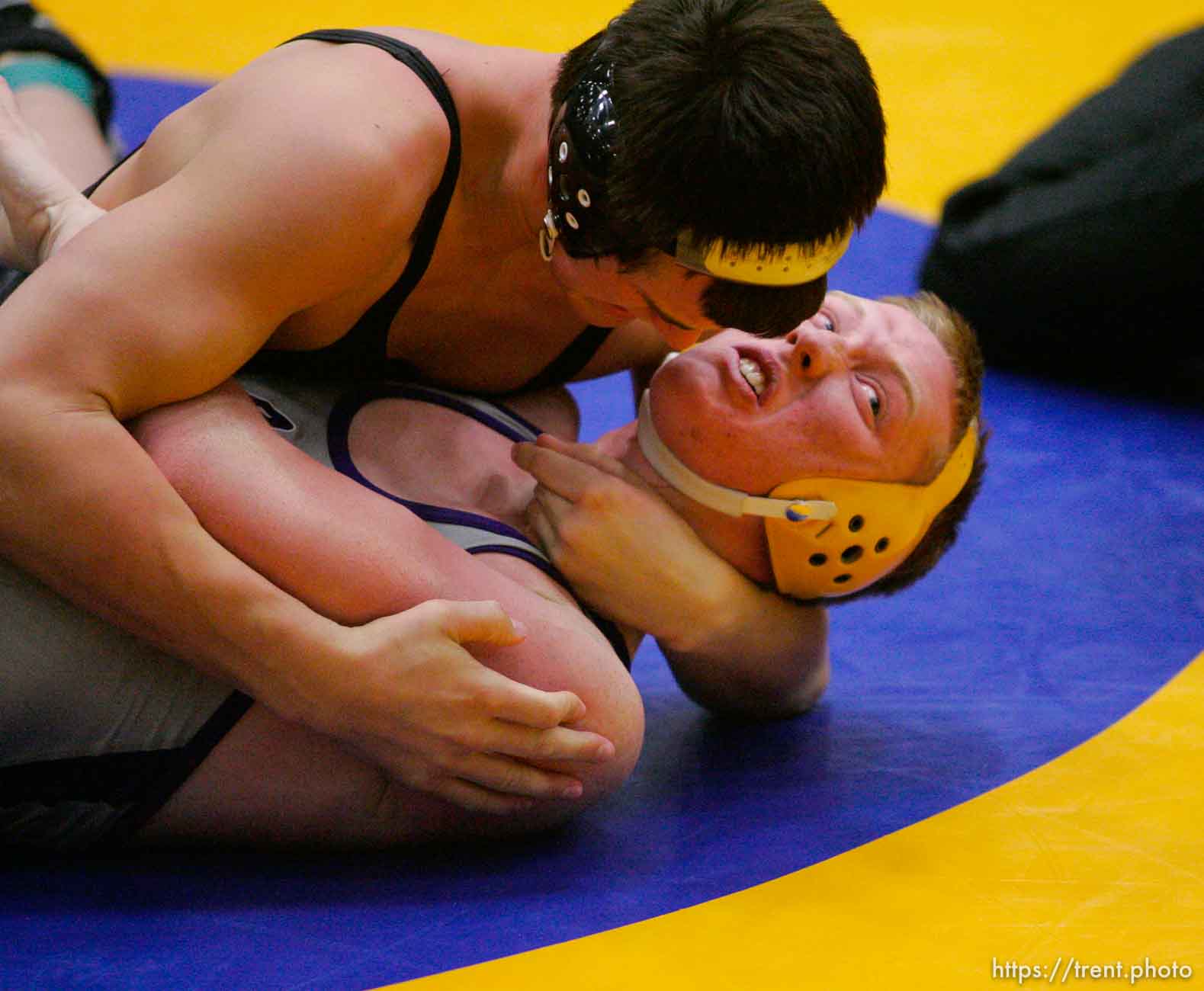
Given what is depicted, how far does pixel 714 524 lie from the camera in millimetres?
2736

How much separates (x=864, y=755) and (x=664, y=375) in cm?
77

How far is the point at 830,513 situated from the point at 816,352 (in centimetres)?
27

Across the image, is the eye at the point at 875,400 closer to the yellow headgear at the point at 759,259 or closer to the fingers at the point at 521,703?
the yellow headgear at the point at 759,259

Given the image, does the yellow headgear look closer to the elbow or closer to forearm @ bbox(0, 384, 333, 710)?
forearm @ bbox(0, 384, 333, 710)

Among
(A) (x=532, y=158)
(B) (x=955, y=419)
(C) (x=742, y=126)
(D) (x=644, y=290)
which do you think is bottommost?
(B) (x=955, y=419)

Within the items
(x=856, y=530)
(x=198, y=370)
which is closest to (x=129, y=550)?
(x=198, y=370)

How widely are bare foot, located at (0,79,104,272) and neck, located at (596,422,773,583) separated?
0.95 meters

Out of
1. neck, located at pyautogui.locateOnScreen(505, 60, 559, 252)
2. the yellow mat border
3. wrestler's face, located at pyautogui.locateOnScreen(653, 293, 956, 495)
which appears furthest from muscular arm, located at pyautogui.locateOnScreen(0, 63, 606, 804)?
wrestler's face, located at pyautogui.locateOnScreen(653, 293, 956, 495)

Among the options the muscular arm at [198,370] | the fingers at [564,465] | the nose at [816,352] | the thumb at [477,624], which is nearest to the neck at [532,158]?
the muscular arm at [198,370]

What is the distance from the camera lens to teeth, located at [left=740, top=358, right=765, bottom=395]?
271 cm

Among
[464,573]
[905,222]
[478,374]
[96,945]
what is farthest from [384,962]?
[905,222]

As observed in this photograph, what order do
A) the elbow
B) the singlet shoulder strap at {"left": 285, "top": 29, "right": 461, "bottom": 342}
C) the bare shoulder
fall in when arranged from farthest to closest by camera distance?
the elbow → the singlet shoulder strap at {"left": 285, "top": 29, "right": 461, "bottom": 342} → the bare shoulder

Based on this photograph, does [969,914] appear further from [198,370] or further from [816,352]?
[198,370]

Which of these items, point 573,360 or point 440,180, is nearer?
point 440,180
